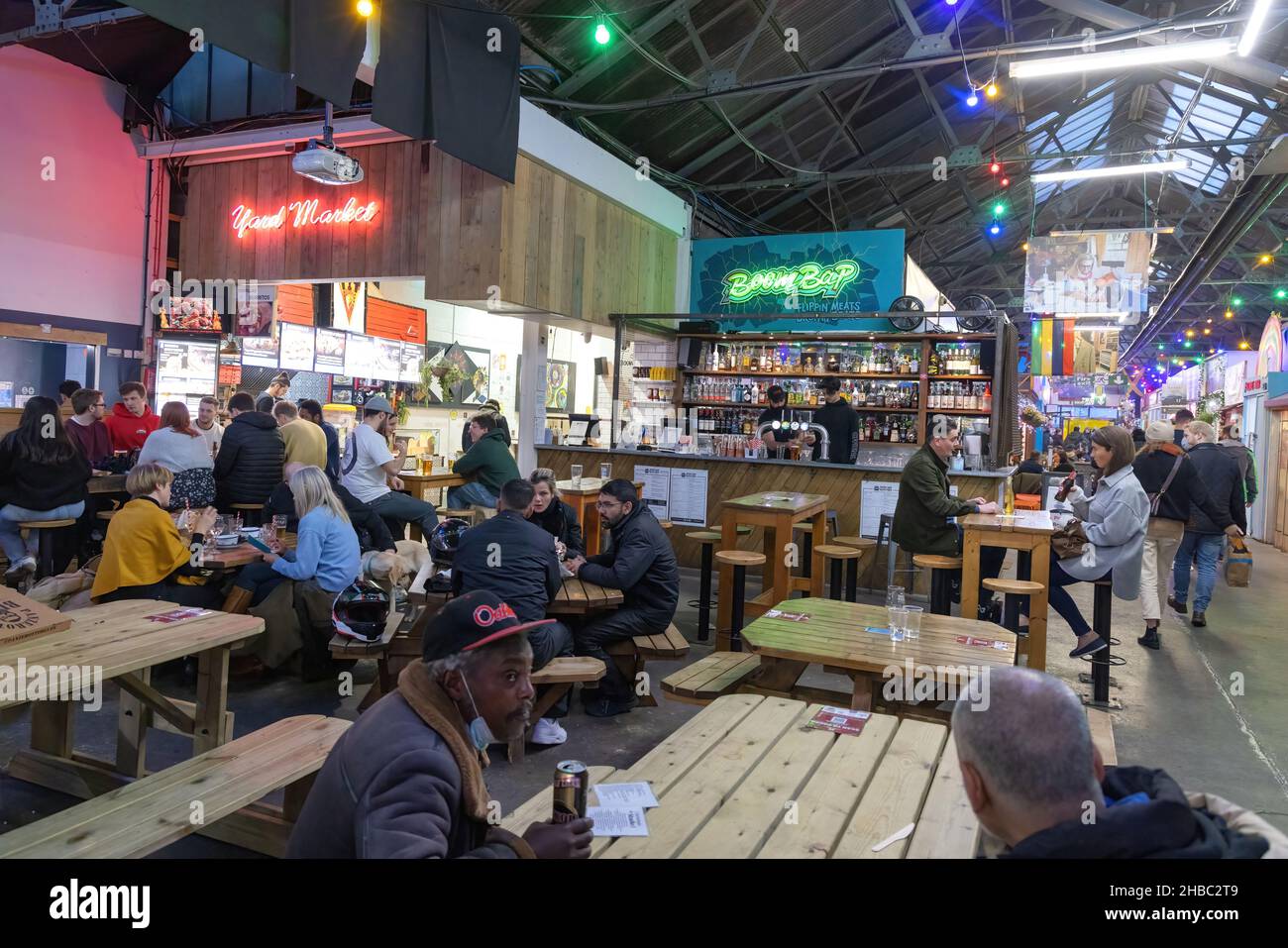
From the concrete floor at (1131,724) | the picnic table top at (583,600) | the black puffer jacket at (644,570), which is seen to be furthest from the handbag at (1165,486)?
the picnic table top at (583,600)

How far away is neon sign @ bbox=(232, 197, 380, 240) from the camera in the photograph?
10.5 m

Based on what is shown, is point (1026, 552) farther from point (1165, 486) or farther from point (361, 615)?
point (361, 615)

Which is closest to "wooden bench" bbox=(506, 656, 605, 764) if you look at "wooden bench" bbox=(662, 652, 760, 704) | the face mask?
"wooden bench" bbox=(662, 652, 760, 704)

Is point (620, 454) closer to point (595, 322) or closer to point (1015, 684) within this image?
point (595, 322)

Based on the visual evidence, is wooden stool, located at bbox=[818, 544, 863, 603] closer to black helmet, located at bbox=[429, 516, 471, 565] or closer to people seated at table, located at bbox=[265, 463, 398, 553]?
black helmet, located at bbox=[429, 516, 471, 565]

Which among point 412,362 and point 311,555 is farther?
point 412,362

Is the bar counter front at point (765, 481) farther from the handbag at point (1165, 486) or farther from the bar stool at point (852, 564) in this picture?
the handbag at point (1165, 486)

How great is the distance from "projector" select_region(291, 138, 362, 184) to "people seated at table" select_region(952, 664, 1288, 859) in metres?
7.73

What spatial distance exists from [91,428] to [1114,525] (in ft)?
29.2

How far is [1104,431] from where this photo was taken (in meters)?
5.82

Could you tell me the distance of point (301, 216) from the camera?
10977 mm

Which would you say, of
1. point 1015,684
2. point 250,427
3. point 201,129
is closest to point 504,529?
point 1015,684

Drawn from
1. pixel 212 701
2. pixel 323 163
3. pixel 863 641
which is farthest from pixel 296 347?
pixel 863 641

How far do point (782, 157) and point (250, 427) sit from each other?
30.4ft
